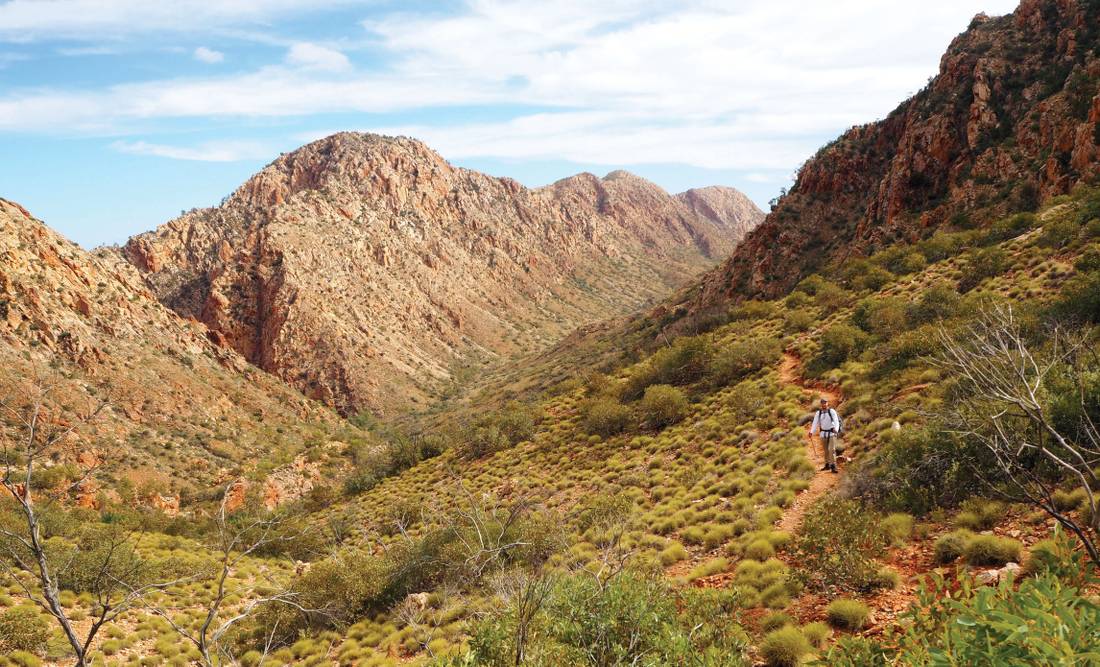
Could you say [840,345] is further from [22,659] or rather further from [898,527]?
[22,659]

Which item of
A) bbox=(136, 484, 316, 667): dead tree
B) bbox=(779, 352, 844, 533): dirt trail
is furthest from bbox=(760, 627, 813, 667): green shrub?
bbox=(136, 484, 316, 667): dead tree

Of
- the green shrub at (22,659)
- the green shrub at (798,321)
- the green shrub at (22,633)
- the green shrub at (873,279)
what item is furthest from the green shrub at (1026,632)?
the green shrub at (873,279)

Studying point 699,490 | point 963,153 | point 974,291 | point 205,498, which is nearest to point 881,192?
point 963,153

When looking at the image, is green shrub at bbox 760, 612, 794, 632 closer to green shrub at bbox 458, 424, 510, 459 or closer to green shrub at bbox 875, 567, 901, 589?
green shrub at bbox 875, 567, 901, 589

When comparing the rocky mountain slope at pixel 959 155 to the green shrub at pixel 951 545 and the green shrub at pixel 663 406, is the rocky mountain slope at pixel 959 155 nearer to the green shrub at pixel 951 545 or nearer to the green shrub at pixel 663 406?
the green shrub at pixel 663 406

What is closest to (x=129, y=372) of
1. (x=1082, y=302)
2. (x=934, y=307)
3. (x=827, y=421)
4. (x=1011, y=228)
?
(x=827, y=421)

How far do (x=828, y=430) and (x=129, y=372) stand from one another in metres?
53.2

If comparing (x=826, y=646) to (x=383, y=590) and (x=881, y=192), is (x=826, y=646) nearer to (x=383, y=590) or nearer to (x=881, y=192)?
(x=383, y=590)

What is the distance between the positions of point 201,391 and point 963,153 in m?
62.6

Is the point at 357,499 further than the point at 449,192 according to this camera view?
No

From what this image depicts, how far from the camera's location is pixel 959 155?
34.6 meters

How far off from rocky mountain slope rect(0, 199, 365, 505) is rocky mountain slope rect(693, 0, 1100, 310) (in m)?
42.1

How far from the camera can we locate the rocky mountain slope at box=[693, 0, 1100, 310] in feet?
95.3

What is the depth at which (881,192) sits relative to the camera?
123ft
